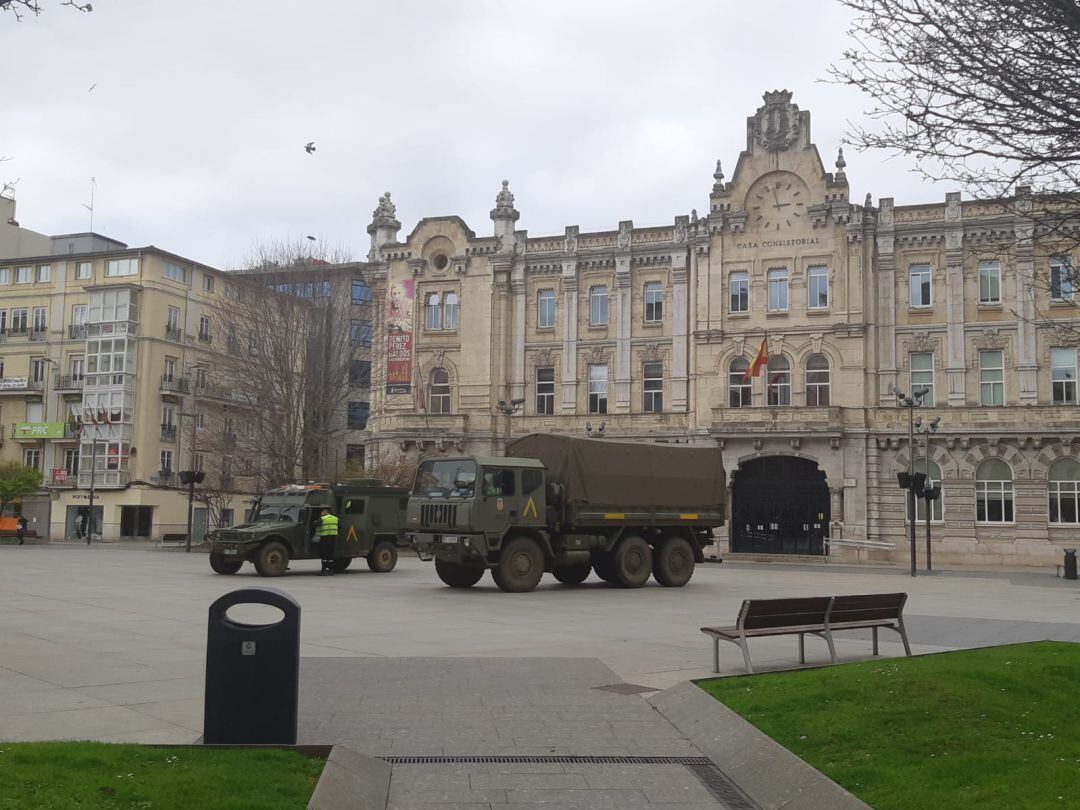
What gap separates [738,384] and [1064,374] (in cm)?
1375

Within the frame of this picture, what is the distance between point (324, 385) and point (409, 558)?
→ 10.1m

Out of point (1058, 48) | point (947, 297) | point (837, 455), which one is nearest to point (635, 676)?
point (1058, 48)

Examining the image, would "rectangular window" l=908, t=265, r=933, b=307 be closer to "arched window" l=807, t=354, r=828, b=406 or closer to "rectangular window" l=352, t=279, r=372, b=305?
"arched window" l=807, t=354, r=828, b=406

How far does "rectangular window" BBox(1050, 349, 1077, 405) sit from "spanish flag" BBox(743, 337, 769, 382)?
11947mm

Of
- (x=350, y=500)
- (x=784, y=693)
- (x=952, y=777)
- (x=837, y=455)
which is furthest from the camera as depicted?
(x=837, y=455)

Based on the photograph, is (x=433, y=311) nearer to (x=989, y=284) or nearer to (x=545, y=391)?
(x=545, y=391)

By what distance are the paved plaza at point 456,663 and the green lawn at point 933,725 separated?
950 millimetres

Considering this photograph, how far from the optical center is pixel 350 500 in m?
30.2

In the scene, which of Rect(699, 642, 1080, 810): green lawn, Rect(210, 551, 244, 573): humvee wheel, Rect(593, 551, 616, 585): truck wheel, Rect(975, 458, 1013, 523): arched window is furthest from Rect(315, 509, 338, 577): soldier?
Rect(975, 458, 1013, 523): arched window

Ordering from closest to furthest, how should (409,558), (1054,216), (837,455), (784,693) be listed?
(784,693), (1054,216), (409,558), (837,455)

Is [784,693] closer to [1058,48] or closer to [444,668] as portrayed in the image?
[444,668]

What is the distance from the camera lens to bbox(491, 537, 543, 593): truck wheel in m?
23.9

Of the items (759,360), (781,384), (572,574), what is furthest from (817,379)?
(572,574)

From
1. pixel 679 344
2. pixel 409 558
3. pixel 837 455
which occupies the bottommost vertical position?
pixel 409 558
